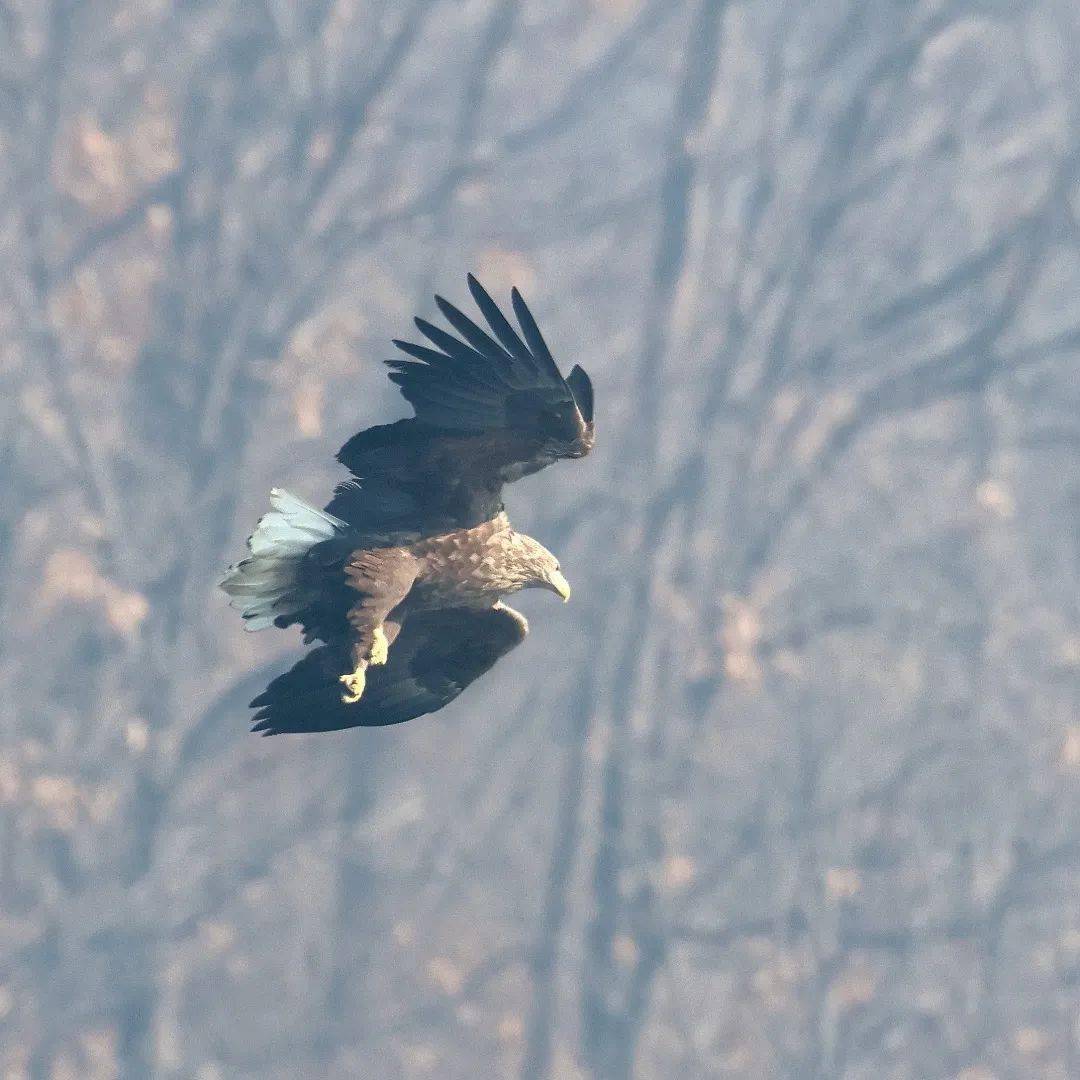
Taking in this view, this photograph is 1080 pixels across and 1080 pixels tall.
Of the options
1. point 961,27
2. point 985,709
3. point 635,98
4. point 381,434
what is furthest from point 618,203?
point 381,434

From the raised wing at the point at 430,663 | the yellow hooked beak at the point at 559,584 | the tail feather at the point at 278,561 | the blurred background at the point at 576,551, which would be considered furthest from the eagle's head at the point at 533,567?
the blurred background at the point at 576,551

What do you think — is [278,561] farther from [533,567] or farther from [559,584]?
[559,584]

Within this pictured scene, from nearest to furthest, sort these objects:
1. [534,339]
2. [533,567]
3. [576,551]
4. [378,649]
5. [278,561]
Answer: [534,339], [378,649], [278,561], [533,567], [576,551]

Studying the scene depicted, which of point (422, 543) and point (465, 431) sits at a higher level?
point (465, 431)

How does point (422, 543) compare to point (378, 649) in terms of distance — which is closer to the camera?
point (378, 649)

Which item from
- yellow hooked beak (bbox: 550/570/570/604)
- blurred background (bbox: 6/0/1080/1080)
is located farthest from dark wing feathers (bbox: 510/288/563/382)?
blurred background (bbox: 6/0/1080/1080)

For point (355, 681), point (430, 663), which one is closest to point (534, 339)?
point (355, 681)

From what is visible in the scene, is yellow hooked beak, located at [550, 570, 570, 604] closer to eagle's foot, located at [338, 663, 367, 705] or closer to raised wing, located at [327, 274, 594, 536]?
raised wing, located at [327, 274, 594, 536]

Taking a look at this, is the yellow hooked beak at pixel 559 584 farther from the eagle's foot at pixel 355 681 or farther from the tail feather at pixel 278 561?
the eagle's foot at pixel 355 681
